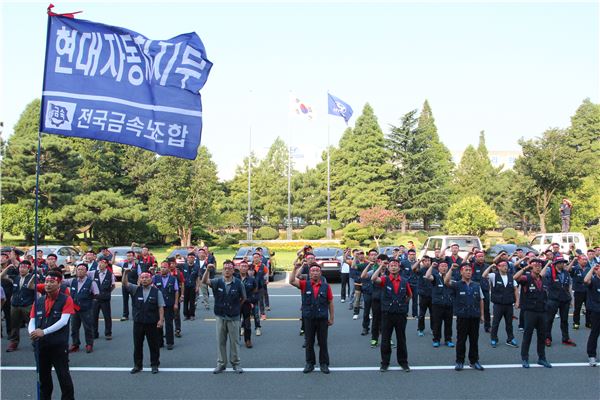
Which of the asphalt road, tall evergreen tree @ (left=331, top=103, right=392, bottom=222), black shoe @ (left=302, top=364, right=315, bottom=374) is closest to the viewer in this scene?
the asphalt road

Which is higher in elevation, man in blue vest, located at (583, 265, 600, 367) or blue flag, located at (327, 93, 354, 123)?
blue flag, located at (327, 93, 354, 123)

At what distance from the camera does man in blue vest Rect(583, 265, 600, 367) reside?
359 inches

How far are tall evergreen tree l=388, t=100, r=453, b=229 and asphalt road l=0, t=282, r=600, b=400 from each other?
43.4 meters

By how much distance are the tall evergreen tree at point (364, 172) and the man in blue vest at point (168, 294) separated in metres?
43.6

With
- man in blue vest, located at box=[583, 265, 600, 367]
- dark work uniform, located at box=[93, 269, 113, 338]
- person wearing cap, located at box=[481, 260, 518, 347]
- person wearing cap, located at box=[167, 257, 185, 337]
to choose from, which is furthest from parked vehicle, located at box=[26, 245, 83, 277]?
man in blue vest, located at box=[583, 265, 600, 367]

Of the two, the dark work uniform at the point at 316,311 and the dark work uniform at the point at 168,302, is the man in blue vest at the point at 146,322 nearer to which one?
the dark work uniform at the point at 168,302

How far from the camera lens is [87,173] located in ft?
141

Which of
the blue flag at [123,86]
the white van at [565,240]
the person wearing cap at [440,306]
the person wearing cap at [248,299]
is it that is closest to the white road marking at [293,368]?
the person wearing cap at [440,306]

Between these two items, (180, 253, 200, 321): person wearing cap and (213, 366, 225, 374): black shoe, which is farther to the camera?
(180, 253, 200, 321): person wearing cap

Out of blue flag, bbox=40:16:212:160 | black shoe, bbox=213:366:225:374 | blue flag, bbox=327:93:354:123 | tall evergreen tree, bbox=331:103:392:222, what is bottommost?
black shoe, bbox=213:366:225:374

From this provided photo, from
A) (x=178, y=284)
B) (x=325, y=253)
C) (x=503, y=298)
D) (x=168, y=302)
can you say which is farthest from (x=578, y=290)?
(x=325, y=253)

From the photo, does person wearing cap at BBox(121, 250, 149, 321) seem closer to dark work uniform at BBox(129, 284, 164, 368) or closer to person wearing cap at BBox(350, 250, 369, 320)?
dark work uniform at BBox(129, 284, 164, 368)

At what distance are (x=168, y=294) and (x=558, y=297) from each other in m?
8.23

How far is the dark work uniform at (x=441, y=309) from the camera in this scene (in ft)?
34.9
